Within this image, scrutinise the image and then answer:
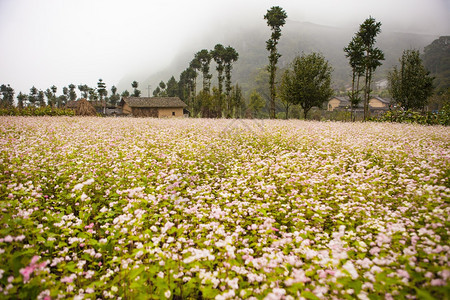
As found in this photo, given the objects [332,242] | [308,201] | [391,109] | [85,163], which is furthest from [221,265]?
[391,109]

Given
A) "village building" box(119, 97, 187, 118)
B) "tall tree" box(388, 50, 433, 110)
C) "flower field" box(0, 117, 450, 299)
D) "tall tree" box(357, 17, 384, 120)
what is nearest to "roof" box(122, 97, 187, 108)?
"village building" box(119, 97, 187, 118)

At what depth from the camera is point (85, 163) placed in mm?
6078

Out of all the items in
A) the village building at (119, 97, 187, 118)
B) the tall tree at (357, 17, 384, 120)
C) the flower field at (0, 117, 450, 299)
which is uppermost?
the tall tree at (357, 17, 384, 120)

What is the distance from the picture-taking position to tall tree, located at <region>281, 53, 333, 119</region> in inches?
1332

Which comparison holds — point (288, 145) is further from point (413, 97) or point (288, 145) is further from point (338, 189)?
point (413, 97)

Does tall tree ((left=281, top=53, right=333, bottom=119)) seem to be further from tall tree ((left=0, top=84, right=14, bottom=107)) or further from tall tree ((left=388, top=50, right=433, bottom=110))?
tall tree ((left=0, top=84, right=14, bottom=107))

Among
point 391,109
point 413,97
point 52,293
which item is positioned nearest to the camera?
point 52,293

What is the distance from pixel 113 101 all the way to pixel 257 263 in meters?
Answer: 159

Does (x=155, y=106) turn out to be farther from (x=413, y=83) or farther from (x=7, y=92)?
(x=7, y=92)

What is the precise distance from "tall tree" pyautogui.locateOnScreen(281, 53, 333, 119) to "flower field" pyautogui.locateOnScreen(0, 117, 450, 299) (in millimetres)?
25308

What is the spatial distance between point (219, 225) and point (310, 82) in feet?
115

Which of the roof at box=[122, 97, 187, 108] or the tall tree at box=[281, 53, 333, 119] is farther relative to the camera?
the roof at box=[122, 97, 187, 108]

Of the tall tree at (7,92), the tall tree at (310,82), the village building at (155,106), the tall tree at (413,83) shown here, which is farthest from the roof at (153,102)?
the tall tree at (7,92)

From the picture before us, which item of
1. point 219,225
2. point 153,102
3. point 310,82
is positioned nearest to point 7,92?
point 153,102
